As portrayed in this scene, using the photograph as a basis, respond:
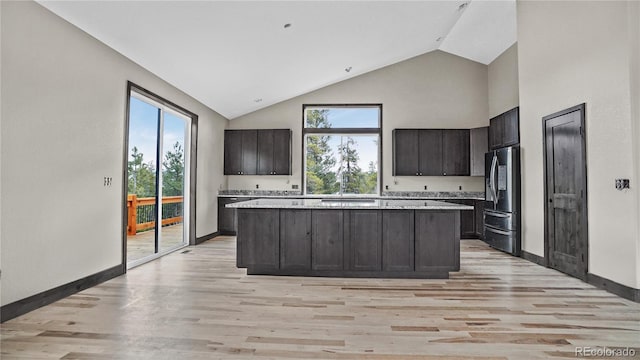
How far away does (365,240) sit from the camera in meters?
3.85

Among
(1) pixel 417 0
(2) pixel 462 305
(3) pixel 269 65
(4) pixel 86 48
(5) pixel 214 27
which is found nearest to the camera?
(2) pixel 462 305

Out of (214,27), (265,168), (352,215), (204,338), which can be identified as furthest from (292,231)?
(265,168)

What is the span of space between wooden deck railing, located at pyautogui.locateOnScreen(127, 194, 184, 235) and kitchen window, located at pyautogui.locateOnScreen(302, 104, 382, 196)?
9.04ft

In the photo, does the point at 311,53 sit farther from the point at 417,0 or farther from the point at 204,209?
the point at 204,209

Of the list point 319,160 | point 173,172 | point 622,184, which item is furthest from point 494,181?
point 173,172

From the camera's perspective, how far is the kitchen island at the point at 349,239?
381cm

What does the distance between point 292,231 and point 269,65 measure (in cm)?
271

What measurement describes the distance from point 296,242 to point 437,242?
164 centimetres

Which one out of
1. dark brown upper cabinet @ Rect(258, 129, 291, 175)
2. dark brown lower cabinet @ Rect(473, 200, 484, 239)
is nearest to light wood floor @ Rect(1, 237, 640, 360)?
dark brown lower cabinet @ Rect(473, 200, 484, 239)

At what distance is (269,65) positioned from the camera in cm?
511

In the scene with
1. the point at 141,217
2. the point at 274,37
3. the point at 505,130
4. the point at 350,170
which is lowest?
the point at 141,217

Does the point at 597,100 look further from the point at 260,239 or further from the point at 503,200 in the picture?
the point at 260,239

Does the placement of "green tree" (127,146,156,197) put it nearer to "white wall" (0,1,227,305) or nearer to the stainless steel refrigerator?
"white wall" (0,1,227,305)

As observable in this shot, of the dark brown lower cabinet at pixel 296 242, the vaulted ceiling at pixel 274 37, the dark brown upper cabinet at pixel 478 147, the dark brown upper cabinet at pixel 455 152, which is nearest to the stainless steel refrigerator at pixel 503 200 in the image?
the dark brown upper cabinet at pixel 478 147
